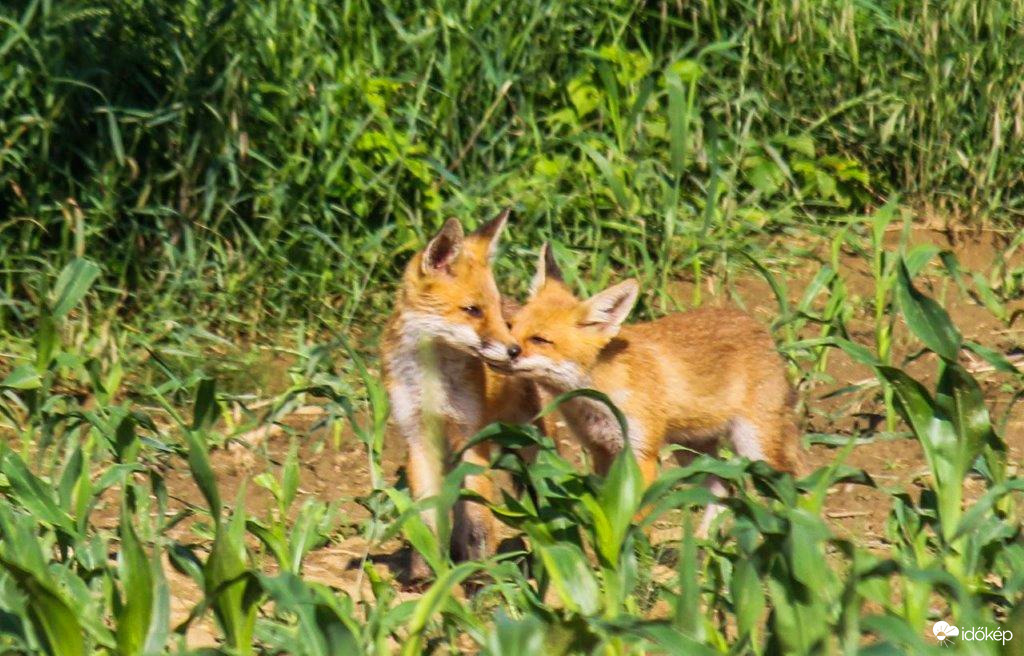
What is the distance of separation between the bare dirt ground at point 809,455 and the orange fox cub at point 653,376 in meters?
0.37

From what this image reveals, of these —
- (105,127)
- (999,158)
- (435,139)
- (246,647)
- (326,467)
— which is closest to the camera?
(246,647)

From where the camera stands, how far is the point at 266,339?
24.5ft

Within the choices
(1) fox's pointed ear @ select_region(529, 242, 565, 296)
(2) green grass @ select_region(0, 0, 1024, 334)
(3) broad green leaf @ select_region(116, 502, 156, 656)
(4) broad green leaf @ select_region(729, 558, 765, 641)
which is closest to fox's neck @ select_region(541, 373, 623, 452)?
(1) fox's pointed ear @ select_region(529, 242, 565, 296)

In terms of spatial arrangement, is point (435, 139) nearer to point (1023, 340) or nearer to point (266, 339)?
point (266, 339)

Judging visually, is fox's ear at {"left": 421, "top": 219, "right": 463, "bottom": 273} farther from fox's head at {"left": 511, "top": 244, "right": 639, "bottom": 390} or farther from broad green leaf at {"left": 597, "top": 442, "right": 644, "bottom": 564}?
broad green leaf at {"left": 597, "top": 442, "right": 644, "bottom": 564}

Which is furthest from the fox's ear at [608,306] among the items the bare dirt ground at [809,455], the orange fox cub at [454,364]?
the bare dirt ground at [809,455]

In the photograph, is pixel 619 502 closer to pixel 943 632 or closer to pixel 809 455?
pixel 943 632

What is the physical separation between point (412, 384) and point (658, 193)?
267 cm

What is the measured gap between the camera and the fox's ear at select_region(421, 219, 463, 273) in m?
6.18

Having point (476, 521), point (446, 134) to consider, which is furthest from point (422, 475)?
point (446, 134)

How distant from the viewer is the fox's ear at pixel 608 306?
240 inches

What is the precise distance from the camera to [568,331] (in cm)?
606

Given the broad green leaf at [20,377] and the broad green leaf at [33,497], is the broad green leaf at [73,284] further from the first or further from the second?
the broad green leaf at [33,497]

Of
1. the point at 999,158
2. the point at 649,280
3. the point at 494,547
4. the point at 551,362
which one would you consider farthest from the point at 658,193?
the point at 494,547
